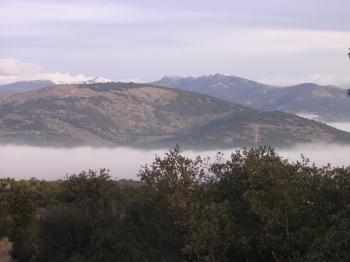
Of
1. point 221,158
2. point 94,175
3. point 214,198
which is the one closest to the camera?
point 214,198

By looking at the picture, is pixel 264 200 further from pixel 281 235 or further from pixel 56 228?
pixel 56 228

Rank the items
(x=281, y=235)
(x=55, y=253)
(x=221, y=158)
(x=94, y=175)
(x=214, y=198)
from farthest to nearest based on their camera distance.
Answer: (x=94, y=175)
(x=55, y=253)
(x=221, y=158)
(x=214, y=198)
(x=281, y=235)

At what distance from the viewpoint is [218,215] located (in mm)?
23172

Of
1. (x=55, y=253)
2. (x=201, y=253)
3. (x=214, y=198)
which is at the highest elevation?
(x=214, y=198)

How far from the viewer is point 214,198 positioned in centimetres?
2603

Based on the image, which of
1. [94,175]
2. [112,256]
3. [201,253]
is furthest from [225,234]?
[94,175]

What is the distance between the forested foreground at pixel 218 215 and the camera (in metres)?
22.4

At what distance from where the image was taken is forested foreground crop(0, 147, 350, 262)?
73.6ft

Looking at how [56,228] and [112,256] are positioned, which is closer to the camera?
[112,256]

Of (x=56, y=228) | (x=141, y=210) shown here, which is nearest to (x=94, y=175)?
(x=56, y=228)

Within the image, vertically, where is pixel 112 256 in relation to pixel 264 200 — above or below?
below

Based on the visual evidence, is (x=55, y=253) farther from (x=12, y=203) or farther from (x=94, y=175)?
(x=12, y=203)

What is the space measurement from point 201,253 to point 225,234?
1.22 metres

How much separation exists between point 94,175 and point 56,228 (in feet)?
39.8
